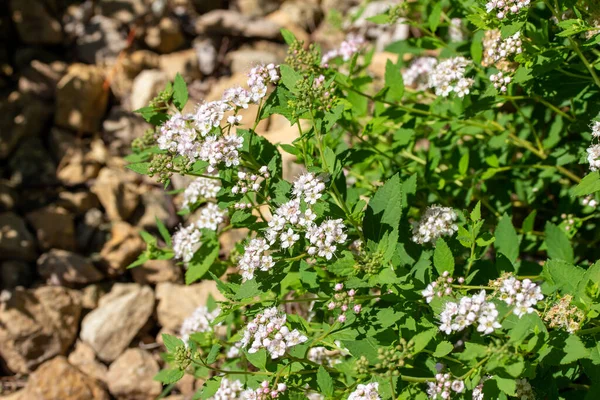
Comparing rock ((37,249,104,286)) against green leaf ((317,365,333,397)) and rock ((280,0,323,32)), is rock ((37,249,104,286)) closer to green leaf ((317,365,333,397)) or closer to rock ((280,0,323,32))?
green leaf ((317,365,333,397))

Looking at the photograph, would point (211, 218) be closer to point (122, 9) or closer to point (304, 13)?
point (304, 13)

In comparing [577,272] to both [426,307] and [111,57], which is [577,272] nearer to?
[426,307]

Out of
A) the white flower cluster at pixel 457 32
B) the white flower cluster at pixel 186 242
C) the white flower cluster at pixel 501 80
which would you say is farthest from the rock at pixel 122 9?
the white flower cluster at pixel 501 80

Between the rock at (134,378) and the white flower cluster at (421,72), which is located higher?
the white flower cluster at (421,72)

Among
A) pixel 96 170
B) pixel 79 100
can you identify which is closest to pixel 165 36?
pixel 79 100

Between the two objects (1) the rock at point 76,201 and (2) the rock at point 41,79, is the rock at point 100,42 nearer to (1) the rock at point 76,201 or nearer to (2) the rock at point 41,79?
(2) the rock at point 41,79

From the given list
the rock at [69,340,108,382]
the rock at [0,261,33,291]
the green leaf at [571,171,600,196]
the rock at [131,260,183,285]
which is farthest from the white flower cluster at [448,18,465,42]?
the rock at [0,261,33,291]
